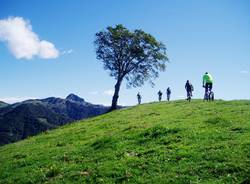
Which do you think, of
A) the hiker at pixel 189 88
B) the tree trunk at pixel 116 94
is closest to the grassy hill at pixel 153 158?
the hiker at pixel 189 88

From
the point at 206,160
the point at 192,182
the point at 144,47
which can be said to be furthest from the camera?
the point at 144,47

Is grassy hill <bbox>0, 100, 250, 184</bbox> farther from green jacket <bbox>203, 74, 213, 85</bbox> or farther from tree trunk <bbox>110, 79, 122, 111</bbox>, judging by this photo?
tree trunk <bbox>110, 79, 122, 111</bbox>

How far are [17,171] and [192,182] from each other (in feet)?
41.5

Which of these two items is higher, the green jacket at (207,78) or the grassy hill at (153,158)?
the green jacket at (207,78)

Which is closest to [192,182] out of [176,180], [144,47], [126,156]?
[176,180]

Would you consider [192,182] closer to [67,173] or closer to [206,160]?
[206,160]

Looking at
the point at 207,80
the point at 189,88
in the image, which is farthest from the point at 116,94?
the point at 207,80

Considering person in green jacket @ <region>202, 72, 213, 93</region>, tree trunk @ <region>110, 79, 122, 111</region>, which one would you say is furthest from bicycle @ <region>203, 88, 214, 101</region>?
tree trunk @ <region>110, 79, 122, 111</region>

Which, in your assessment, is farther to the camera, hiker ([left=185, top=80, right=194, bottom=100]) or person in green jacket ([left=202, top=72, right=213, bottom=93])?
hiker ([left=185, top=80, right=194, bottom=100])

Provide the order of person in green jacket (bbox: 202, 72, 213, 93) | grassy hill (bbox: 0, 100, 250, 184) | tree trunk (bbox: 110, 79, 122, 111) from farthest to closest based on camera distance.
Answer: tree trunk (bbox: 110, 79, 122, 111)
person in green jacket (bbox: 202, 72, 213, 93)
grassy hill (bbox: 0, 100, 250, 184)

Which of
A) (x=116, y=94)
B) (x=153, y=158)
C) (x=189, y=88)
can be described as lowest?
(x=153, y=158)

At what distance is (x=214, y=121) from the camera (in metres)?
30.4

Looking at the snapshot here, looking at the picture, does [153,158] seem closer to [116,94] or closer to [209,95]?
[209,95]

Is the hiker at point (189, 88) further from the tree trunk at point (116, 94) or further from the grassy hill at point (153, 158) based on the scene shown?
the grassy hill at point (153, 158)
